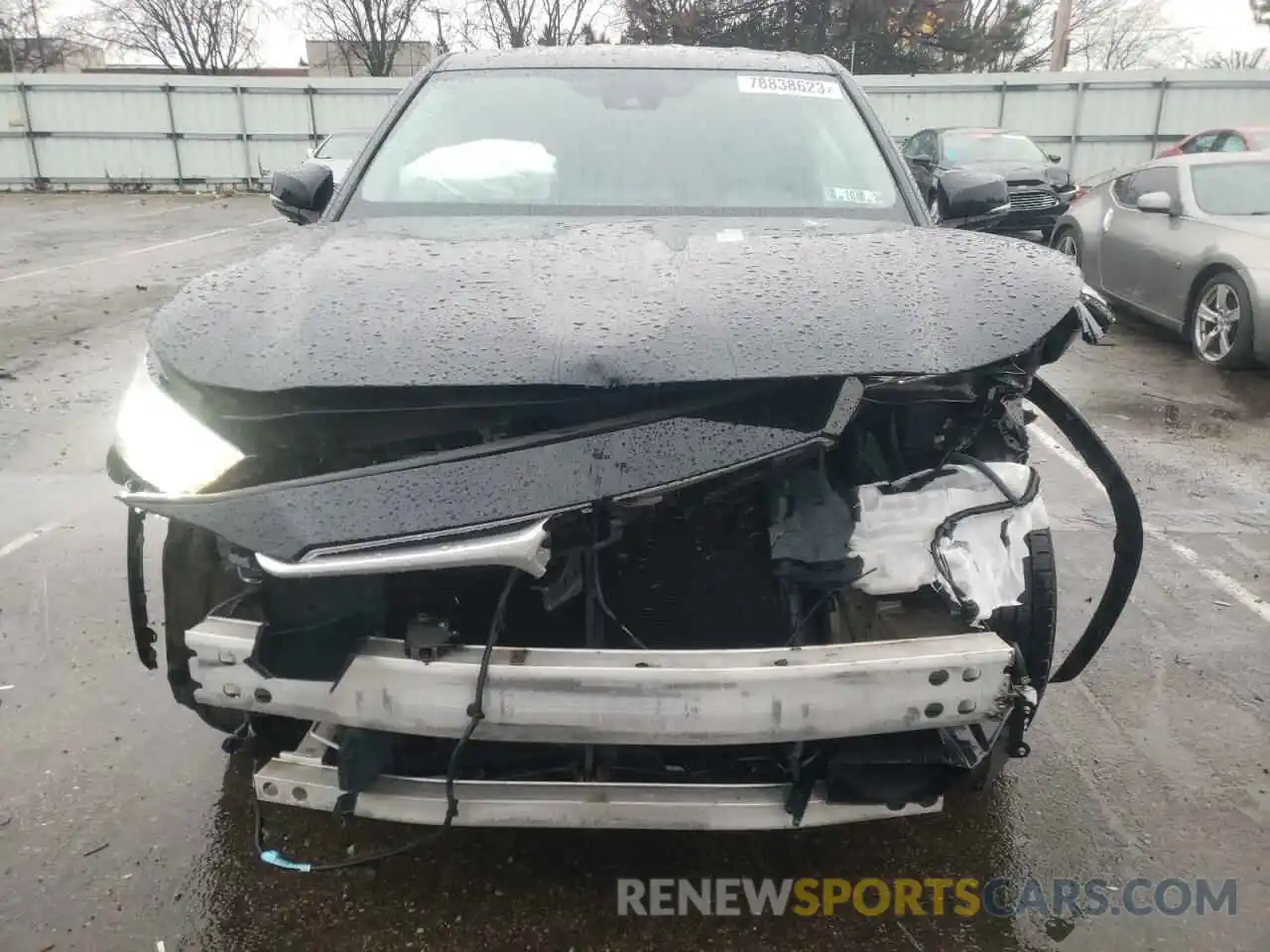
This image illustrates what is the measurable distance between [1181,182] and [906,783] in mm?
7552

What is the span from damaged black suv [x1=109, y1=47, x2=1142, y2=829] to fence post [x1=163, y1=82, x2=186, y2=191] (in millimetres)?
23102

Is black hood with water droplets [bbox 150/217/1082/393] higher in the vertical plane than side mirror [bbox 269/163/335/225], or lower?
lower

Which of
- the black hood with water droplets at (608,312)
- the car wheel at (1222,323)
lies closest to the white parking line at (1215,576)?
the black hood with water droplets at (608,312)

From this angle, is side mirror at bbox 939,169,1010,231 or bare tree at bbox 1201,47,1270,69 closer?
side mirror at bbox 939,169,1010,231

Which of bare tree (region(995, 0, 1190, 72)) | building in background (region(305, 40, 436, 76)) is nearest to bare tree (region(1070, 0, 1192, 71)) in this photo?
bare tree (region(995, 0, 1190, 72))

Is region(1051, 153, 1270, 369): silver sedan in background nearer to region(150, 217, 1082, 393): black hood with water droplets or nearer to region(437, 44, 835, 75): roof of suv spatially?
region(437, 44, 835, 75): roof of suv

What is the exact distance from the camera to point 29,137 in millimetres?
21906

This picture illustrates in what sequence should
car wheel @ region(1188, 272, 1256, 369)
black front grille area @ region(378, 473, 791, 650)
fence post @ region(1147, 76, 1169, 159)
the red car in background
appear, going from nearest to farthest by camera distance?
→ 1. black front grille area @ region(378, 473, 791, 650)
2. car wheel @ region(1188, 272, 1256, 369)
3. the red car in background
4. fence post @ region(1147, 76, 1169, 159)

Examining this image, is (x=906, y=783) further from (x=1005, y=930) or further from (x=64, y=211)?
(x=64, y=211)

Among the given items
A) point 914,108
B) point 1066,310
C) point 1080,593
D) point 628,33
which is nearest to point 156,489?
point 1066,310

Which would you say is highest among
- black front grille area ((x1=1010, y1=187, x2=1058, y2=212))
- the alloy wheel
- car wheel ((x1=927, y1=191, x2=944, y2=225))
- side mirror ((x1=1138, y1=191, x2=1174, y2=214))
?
car wheel ((x1=927, y1=191, x2=944, y2=225))

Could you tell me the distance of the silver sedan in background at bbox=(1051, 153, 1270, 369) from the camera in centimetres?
688

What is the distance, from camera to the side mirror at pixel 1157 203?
7.56 meters

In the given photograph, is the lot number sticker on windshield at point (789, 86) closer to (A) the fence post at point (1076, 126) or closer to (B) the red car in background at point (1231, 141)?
(B) the red car in background at point (1231, 141)
